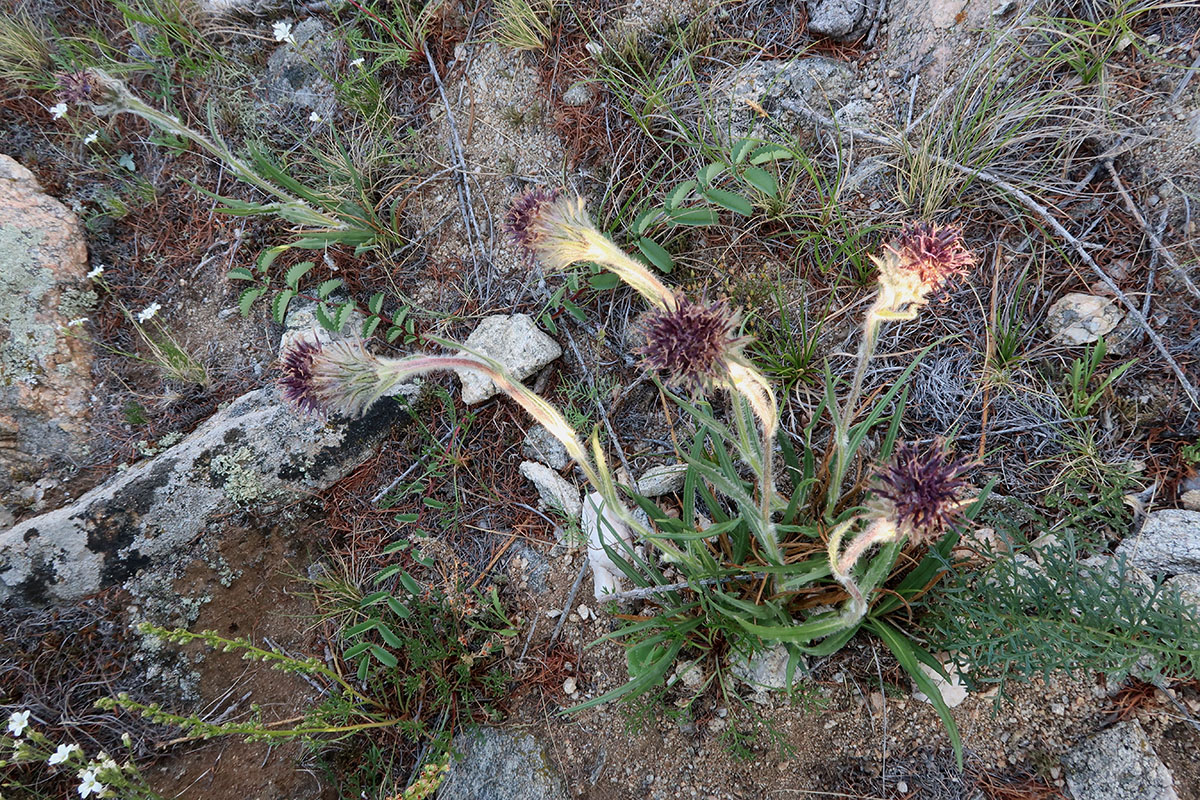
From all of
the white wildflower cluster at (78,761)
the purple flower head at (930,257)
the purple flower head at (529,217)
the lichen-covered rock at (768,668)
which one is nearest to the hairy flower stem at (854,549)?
the lichen-covered rock at (768,668)

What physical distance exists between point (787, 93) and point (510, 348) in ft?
5.67

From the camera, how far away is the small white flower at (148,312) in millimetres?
3442

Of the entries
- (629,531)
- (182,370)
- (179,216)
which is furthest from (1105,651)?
(179,216)

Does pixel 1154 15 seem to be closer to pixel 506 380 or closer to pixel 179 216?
pixel 506 380

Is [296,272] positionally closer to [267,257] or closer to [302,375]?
[267,257]

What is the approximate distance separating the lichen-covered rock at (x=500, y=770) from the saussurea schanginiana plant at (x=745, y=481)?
Result: 575mm

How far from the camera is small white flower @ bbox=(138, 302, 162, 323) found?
11.3 feet

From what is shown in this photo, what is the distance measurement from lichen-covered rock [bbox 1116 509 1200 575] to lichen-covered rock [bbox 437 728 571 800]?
219 cm

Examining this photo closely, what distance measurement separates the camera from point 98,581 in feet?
9.11

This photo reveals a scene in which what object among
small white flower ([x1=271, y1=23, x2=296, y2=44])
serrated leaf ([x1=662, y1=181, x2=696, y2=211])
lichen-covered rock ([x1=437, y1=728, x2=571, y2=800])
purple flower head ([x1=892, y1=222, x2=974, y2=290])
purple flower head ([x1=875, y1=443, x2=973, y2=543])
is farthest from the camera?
small white flower ([x1=271, y1=23, x2=296, y2=44])

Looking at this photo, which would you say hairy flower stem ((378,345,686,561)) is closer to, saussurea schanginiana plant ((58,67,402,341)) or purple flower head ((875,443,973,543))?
purple flower head ((875,443,973,543))

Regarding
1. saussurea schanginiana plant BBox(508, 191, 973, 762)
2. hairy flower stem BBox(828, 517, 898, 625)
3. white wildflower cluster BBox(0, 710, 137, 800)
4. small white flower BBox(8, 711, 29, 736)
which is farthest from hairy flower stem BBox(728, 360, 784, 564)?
small white flower BBox(8, 711, 29, 736)

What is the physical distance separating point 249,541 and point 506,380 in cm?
198

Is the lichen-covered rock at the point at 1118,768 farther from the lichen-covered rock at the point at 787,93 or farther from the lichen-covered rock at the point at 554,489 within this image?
the lichen-covered rock at the point at 787,93
